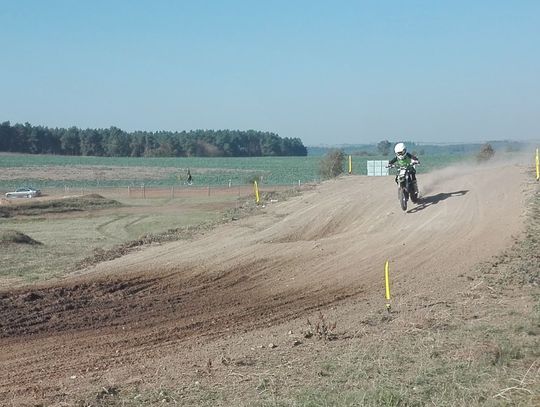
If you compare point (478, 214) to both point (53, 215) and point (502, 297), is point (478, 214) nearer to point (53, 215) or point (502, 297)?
point (502, 297)

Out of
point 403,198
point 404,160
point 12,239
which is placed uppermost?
point 404,160

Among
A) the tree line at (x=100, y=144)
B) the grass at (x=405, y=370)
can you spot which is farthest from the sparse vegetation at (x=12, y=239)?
the tree line at (x=100, y=144)

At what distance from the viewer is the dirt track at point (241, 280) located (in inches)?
420

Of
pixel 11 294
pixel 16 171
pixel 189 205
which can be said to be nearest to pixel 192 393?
pixel 11 294

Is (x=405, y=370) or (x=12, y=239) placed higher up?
(x=405, y=370)

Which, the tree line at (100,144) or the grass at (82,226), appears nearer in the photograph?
the grass at (82,226)

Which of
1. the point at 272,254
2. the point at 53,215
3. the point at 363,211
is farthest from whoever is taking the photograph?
the point at 53,215

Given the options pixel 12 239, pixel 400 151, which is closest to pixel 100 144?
pixel 12 239

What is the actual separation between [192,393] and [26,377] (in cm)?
243

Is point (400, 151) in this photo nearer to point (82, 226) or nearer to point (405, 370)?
point (405, 370)

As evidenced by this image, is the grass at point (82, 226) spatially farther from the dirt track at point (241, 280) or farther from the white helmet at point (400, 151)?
the white helmet at point (400, 151)

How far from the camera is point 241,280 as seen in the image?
16.1 meters

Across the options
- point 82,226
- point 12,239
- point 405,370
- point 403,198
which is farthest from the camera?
point 82,226

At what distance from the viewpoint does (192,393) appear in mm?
8453
